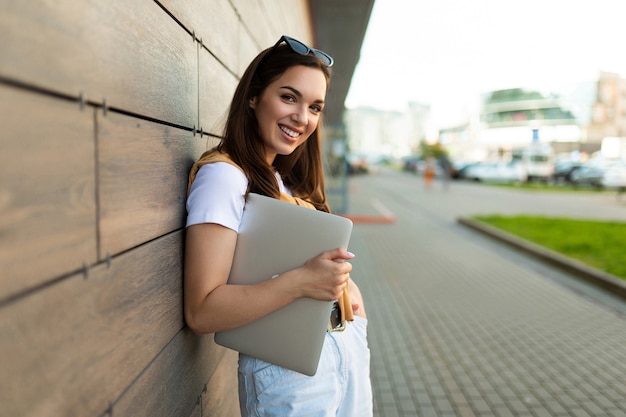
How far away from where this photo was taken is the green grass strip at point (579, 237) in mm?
7543

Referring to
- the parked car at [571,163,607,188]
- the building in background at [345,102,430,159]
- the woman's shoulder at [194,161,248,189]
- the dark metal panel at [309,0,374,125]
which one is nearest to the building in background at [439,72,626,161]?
the parked car at [571,163,607,188]

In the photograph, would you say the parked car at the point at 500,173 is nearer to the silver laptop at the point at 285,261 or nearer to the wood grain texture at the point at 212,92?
the wood grain texture at the point at 212,92

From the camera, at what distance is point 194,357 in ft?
5.78

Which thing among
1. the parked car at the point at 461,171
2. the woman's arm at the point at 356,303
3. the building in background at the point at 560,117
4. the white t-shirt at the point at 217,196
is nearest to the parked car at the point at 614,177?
the parked car at the point at 461,171

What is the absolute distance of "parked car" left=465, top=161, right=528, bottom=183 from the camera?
3522 cm

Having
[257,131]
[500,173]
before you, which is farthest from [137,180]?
[500,173]

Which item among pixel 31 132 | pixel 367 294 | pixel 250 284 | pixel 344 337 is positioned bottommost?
pixel 367 294

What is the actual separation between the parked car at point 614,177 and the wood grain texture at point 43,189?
28.8 metres

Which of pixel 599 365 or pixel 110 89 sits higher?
pixel 110 89

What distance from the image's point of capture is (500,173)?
3550 cm

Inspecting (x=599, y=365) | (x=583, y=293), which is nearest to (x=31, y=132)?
(x=599, y=365)

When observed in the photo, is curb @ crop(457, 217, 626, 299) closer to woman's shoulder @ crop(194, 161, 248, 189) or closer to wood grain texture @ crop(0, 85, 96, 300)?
woman's shoulder @ crop(194, 161, 248, 189)

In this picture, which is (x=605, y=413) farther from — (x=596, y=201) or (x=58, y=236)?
(x=596, y=201)

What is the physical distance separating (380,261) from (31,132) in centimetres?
752
